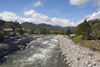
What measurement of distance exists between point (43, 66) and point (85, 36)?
2511cm

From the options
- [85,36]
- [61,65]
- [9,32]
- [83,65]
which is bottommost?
[61,65]

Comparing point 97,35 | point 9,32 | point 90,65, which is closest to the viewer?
point 90,65

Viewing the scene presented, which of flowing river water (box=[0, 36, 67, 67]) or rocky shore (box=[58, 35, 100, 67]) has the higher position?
rocky shore (box=[58, 35, 100, 67])

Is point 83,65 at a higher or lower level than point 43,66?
higher

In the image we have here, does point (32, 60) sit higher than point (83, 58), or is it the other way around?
point (83, 58)

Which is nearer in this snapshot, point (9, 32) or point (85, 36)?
point (85, 36)

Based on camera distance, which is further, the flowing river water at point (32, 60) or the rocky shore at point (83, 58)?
the flowing river water at point (32, 60)

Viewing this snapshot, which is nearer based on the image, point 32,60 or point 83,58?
point 83,58

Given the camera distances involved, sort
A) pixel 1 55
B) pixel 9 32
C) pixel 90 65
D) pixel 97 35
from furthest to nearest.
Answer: pixel 9 32
pixel 97 35
pixel 1 55
pixel 90 65

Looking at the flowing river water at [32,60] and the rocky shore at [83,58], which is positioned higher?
the rocky shore at [83,58]

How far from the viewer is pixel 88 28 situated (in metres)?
28.8

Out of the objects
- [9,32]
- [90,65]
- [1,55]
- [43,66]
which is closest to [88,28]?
[90,65]

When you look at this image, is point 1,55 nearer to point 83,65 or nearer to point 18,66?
point 18,66

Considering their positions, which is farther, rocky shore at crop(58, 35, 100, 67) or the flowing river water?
the flowing river water
